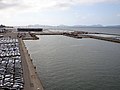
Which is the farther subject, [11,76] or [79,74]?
[79,74]

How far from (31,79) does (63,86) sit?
11.0ft

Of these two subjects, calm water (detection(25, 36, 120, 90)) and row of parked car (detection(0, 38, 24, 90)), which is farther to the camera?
calm water (detection(25, 36, 120, 90))

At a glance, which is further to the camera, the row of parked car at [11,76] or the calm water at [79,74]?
the calm water at [79,74]

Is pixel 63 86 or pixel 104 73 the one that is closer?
pixel 63 86

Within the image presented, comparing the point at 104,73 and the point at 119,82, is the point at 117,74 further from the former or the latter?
the point at 119,82

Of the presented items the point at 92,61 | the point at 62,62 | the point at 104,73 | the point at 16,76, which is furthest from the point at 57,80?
the point at 92,61

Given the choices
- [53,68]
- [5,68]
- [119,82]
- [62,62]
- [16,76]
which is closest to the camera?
[16,76]

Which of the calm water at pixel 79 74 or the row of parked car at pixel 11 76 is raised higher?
the row of parked car at pixel 11 76

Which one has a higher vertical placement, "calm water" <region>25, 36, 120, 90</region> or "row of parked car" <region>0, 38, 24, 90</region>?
"row of parked car" <region>0, 38, 24, 90</region>

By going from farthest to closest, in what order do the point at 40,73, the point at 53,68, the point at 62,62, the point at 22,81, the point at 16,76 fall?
the point at 62,62 < the point at 53,68 < the point at 40,73 < the point at 16,76 < the point at 22,81

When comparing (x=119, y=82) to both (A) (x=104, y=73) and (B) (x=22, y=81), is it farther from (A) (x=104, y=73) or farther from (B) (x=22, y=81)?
(B) (x=22, y=81)

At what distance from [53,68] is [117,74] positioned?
28.4 ft

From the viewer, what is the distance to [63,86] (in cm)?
2302

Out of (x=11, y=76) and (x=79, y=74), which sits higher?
(x=11, y=76)
